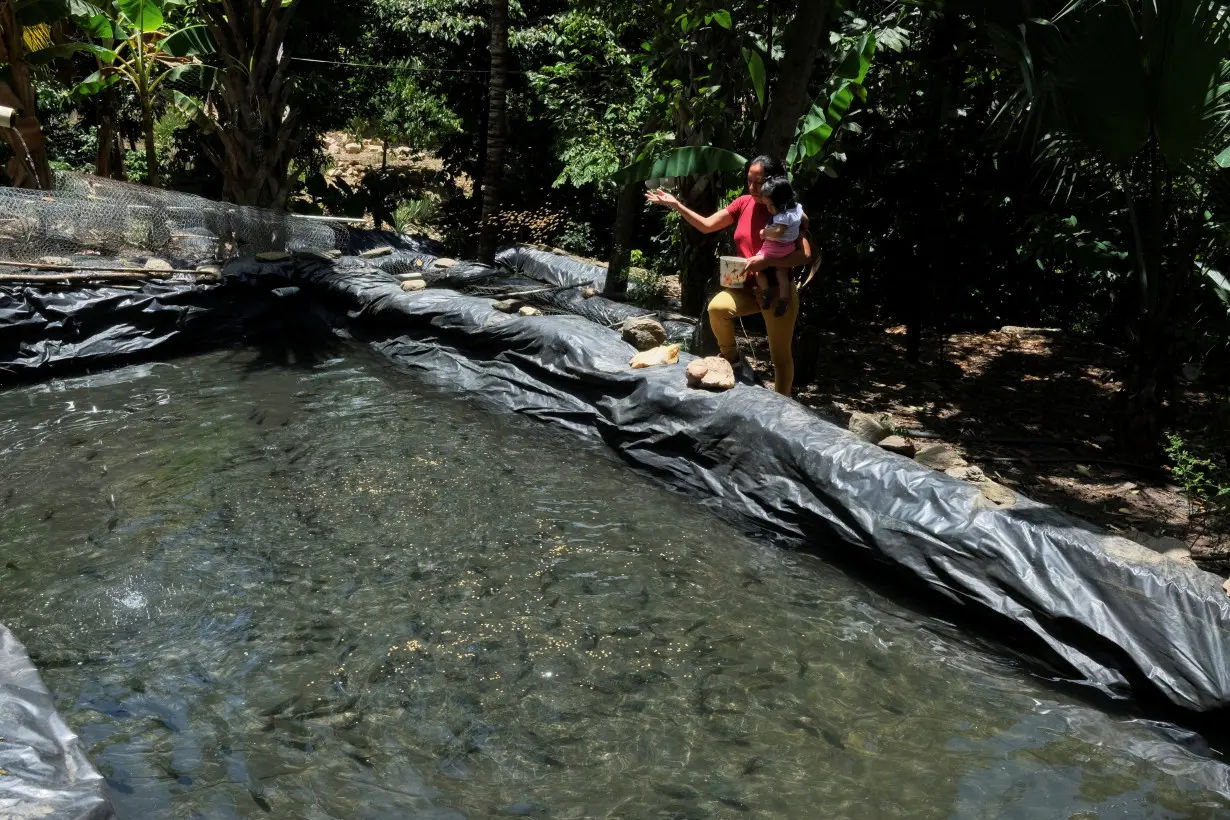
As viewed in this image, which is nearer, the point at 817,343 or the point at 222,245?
the point at 817,343

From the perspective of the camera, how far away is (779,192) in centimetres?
596

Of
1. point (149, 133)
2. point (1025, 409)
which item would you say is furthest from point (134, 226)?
point (1025, 409)

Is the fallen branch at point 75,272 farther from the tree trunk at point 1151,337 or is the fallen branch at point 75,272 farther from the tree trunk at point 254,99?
the tree trunk at point 1151,337

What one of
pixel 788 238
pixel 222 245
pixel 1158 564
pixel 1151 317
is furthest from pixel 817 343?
pixel 222 245

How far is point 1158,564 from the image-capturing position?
13.1 feet

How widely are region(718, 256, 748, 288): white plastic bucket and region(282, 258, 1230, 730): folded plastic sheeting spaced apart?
0.64 metres

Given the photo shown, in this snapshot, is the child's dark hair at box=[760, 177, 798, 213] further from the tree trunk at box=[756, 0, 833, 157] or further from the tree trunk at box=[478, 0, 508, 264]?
the tree trunk at box=[478, 0, 508, 264]

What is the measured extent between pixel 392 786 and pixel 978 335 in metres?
7.83

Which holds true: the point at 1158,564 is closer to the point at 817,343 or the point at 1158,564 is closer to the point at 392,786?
the point at 392,786

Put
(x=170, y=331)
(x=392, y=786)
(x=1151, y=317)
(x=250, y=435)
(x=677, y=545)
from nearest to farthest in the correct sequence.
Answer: (x=392, y=786)
(x=677, y=545)
(x=1151, y=317)
(x=250, y=435)
(x=170, y=331)

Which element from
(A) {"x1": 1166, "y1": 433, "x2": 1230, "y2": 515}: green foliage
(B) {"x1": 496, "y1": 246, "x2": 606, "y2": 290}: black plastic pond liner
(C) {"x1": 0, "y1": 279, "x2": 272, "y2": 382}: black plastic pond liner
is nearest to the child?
(A) {"x1": 1166, "y1": 433, "x2": 1230, "y2": 515}: green foliage

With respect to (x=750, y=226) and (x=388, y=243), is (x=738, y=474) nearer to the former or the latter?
(x=750, y=226)

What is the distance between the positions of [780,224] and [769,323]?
26.9 inches

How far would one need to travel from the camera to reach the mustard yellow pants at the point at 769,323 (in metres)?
6.38
